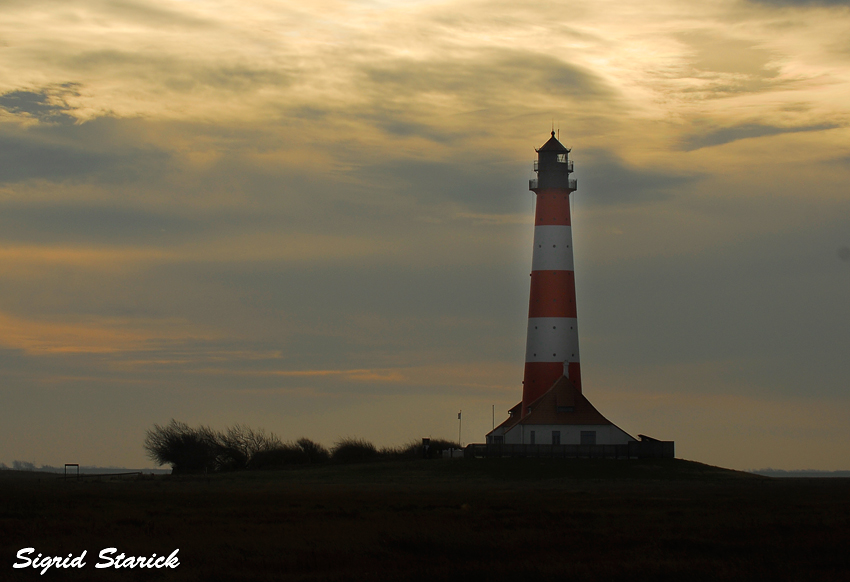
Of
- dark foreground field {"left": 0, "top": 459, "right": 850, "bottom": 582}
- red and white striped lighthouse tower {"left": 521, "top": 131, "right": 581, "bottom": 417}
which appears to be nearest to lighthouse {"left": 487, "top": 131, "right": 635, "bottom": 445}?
red and white striped lighthouse tower {"left": 521, "top": 131, "right": 581, "bottom": 417}

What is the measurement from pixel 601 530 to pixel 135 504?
18996 millimetres

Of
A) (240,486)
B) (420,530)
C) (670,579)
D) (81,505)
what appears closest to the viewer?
(670,579)

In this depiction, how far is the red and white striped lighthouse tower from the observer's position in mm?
71875

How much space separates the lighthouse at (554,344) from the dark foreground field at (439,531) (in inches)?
669

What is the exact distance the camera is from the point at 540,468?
63031 mm

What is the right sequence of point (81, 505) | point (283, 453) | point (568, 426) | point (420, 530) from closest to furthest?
point (420, 530), point (81, 505), point (568, 426), point (283, 453)

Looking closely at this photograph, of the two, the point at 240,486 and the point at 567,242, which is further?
the point at 567,242

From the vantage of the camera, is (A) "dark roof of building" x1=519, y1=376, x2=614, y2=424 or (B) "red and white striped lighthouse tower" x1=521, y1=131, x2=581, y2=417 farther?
(B) "red and white striped lighthouse tower" x1=521, y1=131, x2=581, y2=417

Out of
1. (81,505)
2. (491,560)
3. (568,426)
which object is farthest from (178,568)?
(568,426)

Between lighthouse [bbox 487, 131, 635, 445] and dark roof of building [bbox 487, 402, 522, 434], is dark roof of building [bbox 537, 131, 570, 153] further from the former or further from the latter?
dark roof of building [bbox 487, 402, 522, 434]

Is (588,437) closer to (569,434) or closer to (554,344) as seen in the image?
(569,434)

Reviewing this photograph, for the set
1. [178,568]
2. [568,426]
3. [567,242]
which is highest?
[567,242]

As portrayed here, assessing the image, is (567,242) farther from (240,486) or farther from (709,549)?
(709,549)

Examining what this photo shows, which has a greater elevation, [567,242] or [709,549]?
[567,242]
